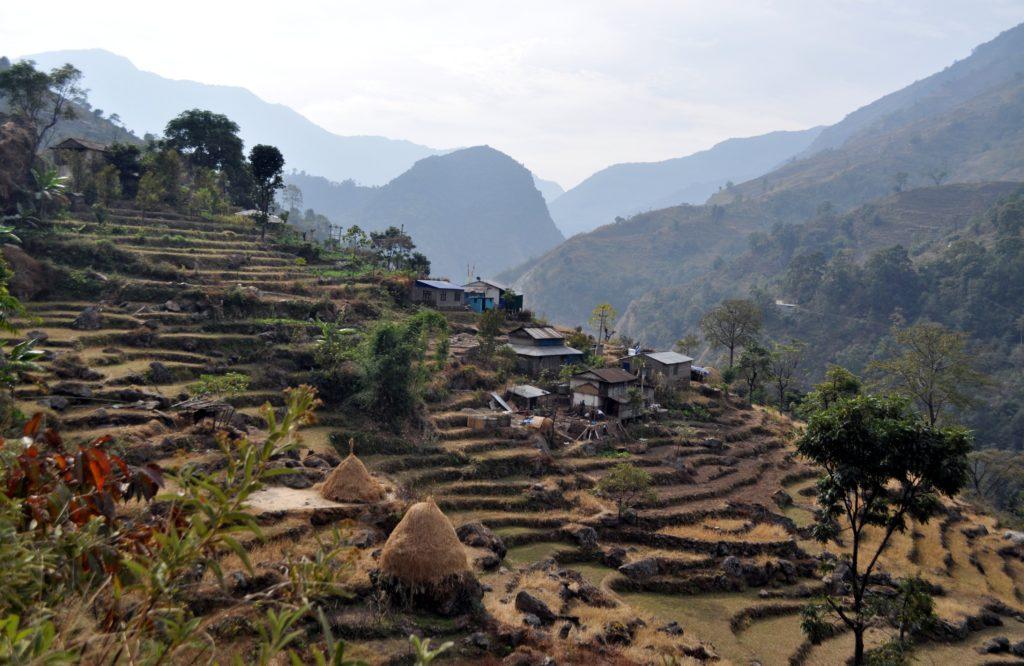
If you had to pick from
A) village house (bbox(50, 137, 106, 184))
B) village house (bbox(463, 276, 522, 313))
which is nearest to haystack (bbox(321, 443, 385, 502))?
village house (bbox(463, 276, 522, 313))

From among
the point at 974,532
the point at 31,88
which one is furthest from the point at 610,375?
the point at 31,88

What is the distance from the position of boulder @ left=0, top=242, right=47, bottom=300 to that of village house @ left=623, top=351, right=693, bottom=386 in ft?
111

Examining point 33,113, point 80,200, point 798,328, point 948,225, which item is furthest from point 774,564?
point 948,225

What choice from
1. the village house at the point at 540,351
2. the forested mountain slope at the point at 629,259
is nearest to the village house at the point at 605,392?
the village house at the point at 540,351

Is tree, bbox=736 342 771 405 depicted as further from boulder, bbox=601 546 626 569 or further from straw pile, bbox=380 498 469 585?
straw pile, bbox=380 498 469 585

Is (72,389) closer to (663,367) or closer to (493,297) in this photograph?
(663,367)

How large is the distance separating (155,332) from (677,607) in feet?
83.5

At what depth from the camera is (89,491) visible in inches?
151

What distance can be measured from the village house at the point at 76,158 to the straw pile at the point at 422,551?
41.7 m

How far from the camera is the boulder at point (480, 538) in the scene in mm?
20016

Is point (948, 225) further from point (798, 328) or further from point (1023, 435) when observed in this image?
point (1023, 435)

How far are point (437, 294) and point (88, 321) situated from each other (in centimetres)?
2510

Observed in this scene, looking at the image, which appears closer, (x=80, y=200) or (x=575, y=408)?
(x=575, y=408)

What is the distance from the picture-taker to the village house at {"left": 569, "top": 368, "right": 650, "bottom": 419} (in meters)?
35.0
